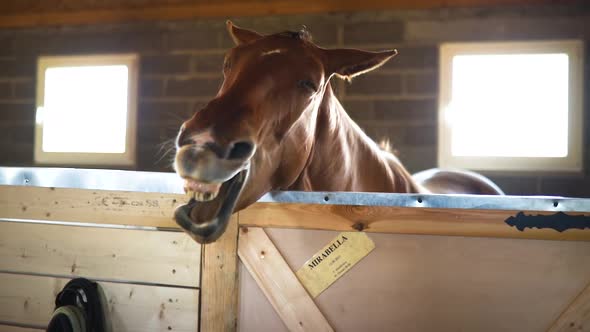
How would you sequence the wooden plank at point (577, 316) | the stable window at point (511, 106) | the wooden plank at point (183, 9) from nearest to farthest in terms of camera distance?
the wooden plank at point (577, 316) → the stable window at point (511, 106) → the wooden plank at point (183, 9)

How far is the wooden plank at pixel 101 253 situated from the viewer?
1334 mm

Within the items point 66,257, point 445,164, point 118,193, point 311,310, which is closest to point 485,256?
point 311,310

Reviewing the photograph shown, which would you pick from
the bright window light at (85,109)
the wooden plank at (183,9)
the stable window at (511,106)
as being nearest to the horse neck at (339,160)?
the stable window at (511,106)

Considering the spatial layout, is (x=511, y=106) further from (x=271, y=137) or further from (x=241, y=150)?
(x=241, y=150)

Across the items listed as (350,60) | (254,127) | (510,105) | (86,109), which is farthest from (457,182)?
(86,109)

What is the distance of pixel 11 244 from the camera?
4.82ft

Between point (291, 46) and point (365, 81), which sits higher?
point (365, 81)

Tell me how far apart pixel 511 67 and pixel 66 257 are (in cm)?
361

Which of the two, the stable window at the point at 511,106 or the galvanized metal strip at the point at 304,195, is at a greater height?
the stable window at the point at 511,106

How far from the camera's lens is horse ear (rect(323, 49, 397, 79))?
139cm

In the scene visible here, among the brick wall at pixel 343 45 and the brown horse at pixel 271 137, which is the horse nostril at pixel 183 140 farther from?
the brick wall at pixel 343 45

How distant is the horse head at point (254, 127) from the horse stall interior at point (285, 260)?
0.15m

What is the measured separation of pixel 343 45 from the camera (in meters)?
4.10

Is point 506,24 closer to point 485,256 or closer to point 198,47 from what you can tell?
point 198,47
